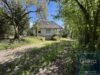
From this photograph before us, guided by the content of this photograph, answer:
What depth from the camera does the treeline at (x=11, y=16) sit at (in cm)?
3397

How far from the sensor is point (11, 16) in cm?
3491

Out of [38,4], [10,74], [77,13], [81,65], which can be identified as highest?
[38,4]

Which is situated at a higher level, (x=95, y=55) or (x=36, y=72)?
(x=95, y=55)

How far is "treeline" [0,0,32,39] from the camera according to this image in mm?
33969

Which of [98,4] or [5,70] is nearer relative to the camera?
[98,4]

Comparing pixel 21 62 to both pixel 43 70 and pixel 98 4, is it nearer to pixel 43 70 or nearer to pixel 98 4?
pixel 43 70

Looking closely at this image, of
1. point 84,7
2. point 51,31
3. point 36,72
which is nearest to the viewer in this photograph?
point 36,72

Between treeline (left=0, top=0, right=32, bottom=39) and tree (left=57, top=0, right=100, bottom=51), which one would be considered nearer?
tree (left=57, top=0, right=100, bottom=51)

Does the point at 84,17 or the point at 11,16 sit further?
the point at 11,16

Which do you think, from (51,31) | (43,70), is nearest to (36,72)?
(43,70)

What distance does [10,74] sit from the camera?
38.8ft

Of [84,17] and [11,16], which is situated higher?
[11,16]

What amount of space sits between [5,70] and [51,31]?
156 feet

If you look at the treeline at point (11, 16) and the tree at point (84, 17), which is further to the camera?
the treeline at point (11, 16)
